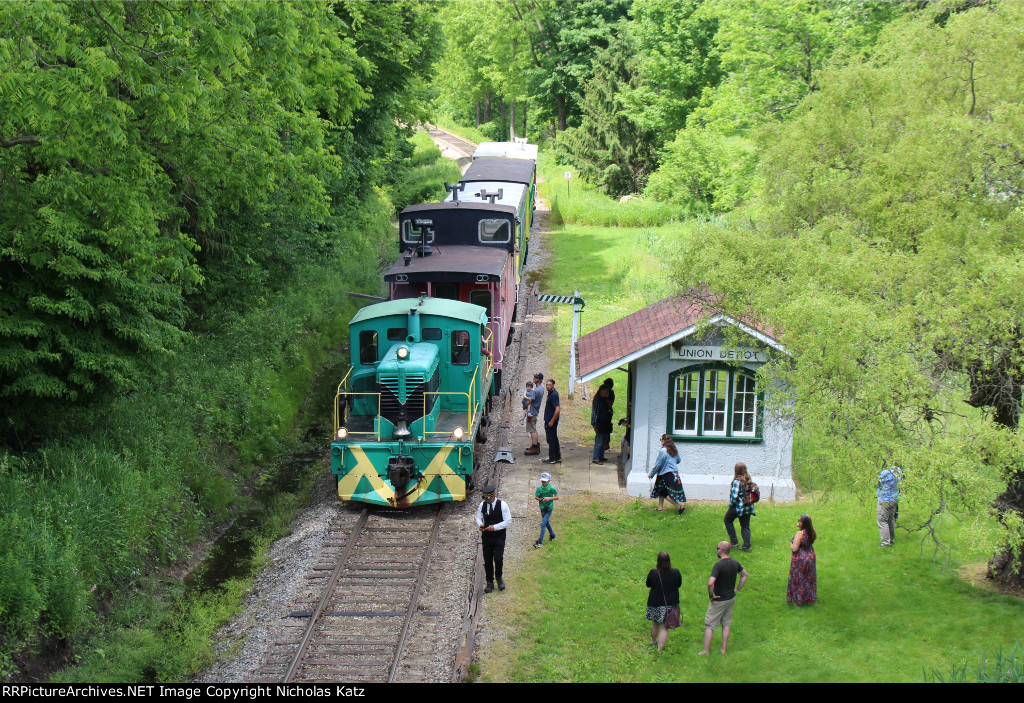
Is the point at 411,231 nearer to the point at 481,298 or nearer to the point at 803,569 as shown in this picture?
the point at 481,298

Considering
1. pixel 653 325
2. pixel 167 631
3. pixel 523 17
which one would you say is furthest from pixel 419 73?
pixel 523 17

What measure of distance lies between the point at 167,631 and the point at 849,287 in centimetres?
953

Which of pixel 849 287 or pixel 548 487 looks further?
pixel 548 487

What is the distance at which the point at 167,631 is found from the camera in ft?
38.3

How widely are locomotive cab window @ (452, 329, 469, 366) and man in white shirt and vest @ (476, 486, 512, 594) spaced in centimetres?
437

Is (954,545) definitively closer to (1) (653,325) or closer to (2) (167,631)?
(1) (653,325)

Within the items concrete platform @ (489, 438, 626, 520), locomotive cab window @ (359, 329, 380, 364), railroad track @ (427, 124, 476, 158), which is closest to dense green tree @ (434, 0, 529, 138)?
railroad track @ (427, 124, 476, 158)

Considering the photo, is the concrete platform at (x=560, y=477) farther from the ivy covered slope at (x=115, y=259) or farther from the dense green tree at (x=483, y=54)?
the dense green tree at (x=483, y=54)

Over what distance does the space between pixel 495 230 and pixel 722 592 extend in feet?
40.8

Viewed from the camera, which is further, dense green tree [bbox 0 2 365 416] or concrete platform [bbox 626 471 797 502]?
concrete platform [bbox 626 471 797 502]

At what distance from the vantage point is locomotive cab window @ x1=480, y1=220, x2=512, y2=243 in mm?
21266

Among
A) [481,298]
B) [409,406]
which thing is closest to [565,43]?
[481,298]

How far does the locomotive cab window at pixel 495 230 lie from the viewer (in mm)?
21266

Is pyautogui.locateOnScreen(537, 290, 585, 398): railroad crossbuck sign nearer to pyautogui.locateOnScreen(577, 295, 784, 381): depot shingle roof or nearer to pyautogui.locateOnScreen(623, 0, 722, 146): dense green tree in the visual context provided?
pyautogui.locateOnScreen(577, 295, 784, 381): depot shingle roof
